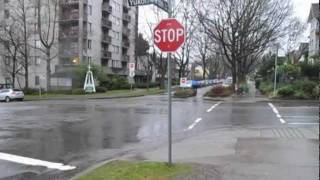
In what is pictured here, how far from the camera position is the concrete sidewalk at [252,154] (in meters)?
8.38

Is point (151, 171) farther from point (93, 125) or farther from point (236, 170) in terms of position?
point (93, 125)

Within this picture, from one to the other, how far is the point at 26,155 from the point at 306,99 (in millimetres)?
26128

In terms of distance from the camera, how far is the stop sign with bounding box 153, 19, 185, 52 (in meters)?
8.69

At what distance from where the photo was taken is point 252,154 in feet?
34.1

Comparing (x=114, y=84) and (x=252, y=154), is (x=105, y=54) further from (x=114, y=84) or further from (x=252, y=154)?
(x=252, y=154)

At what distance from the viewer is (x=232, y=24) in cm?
4812

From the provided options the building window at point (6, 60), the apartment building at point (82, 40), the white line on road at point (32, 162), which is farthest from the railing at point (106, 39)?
the white line on road at point (32, 162)

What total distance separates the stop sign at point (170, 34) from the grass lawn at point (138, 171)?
2.11 meters

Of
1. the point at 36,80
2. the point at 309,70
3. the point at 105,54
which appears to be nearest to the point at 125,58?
the point at 105,54

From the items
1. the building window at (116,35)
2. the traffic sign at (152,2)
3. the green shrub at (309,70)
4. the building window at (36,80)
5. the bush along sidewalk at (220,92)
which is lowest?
the bush along sidewalk at (220,92)

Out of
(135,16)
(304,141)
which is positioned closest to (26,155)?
(304,141)

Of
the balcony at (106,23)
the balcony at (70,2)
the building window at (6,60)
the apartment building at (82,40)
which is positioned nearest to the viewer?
the balcony at (70,2)

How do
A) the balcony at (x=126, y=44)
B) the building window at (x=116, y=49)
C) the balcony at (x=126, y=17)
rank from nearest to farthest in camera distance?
1. the building window at (x=116, y=49)
2. the balcony at (x=126, y=17)
3. the balcony at (x=126, y=44)

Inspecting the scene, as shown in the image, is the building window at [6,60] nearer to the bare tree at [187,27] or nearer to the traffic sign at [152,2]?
the bare tree at [187,27]
